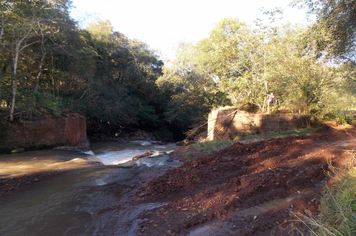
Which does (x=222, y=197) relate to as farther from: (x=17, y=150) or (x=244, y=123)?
(x=17, y=150)

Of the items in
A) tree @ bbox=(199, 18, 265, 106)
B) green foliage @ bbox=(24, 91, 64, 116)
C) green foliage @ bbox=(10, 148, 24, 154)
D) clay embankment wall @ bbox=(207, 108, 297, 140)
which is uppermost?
tree @ bbox=(199, 18, 265, 106)

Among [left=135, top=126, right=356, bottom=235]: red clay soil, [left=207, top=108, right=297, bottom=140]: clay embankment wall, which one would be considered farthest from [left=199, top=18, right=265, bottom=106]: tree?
[left=135, top=126, right=356, bottom=235]: red clay soil

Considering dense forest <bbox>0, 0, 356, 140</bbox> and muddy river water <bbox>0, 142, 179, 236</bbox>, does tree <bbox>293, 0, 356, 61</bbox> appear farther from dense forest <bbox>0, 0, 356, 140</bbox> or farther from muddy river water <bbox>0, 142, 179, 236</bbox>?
muddy river water <bbox>0, 142, 179, 236</bbox>

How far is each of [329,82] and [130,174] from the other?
10.2m

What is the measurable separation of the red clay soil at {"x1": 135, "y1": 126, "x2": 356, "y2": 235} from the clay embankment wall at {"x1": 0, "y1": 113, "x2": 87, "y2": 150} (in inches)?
311

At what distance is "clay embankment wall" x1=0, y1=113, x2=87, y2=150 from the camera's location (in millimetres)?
9758

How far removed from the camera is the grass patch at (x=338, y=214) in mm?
2096

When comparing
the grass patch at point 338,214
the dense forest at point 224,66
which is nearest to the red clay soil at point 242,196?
the grass patch at point 338,214

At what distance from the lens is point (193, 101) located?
58.9 feet

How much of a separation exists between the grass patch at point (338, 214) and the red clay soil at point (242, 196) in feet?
0.49

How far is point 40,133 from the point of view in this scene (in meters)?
10.6

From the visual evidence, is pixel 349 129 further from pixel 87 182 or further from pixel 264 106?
pixel 87 182

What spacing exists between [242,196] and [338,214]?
4.65ft

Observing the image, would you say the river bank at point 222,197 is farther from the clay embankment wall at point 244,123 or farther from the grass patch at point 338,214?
the clay embankment wall at point 244,123
